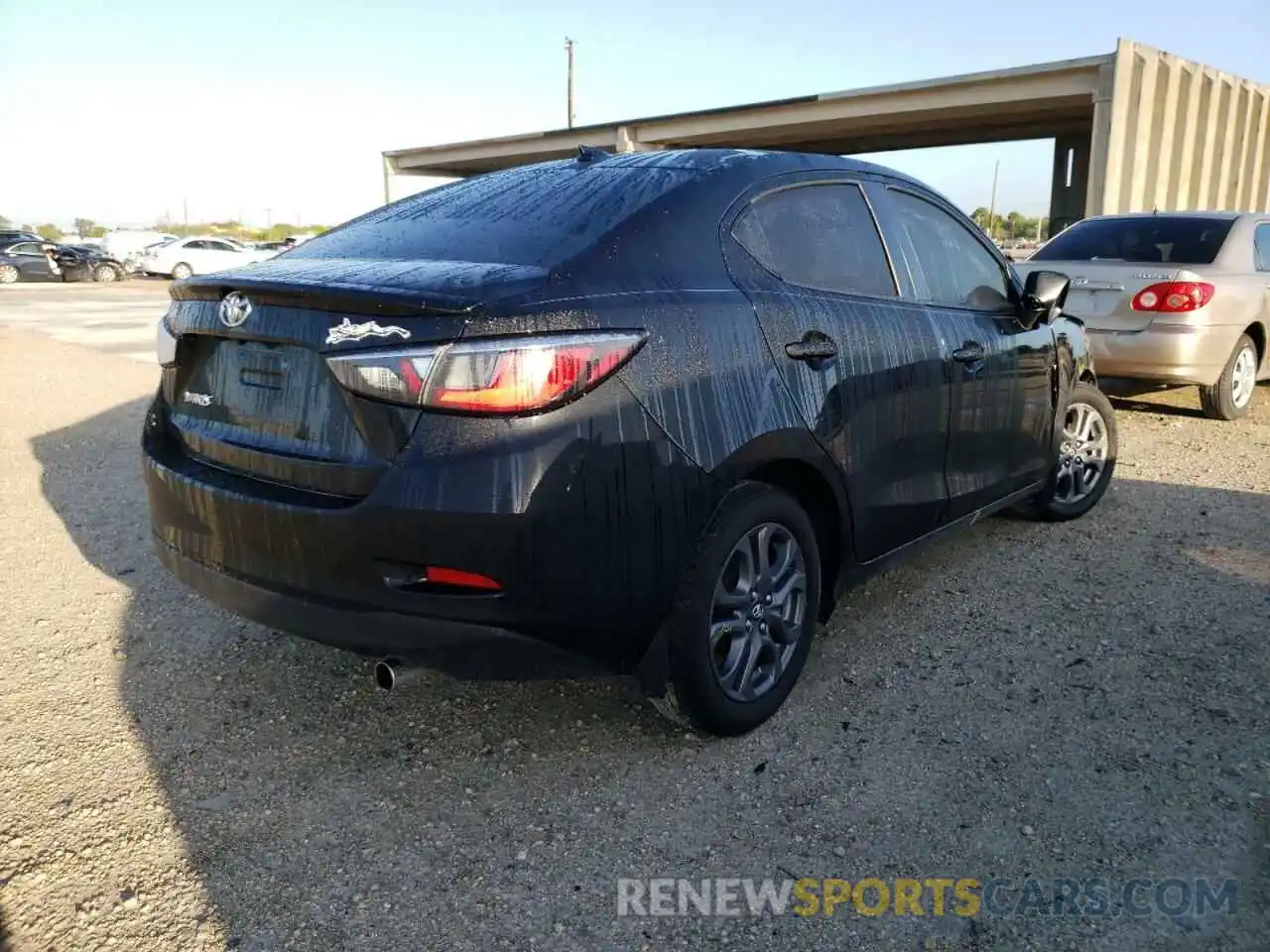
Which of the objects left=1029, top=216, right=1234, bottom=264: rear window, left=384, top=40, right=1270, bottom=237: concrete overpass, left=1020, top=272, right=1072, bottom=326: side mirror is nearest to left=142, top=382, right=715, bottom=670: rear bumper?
left=1020, top=272, right=1072, bottom=326: side mirror

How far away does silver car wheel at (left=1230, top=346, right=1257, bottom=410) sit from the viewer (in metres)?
7.93

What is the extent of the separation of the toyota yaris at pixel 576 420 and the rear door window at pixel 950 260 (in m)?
0.20

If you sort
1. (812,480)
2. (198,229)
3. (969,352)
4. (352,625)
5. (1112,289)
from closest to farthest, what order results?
(352,625) → (812,480) → (969,352) → (1112,289) → (198,229)

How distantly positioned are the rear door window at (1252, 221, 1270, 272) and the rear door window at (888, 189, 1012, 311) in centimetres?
488

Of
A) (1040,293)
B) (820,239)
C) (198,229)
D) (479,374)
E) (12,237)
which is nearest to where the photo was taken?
(479,374)

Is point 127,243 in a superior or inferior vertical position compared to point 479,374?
inferior

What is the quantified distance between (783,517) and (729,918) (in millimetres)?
1129

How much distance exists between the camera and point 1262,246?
318 inches

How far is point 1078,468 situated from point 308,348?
4107mm

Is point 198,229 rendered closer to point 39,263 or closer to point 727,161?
point 39,263

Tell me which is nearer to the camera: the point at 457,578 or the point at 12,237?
the point at 457,578

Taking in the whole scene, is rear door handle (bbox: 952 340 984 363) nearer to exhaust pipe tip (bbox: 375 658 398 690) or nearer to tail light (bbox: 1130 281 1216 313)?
exhaust pipe tip (bbox: 375 658 398 690)

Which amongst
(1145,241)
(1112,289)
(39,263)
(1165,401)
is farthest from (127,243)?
(1112,289)

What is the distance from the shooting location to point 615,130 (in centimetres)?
2734
